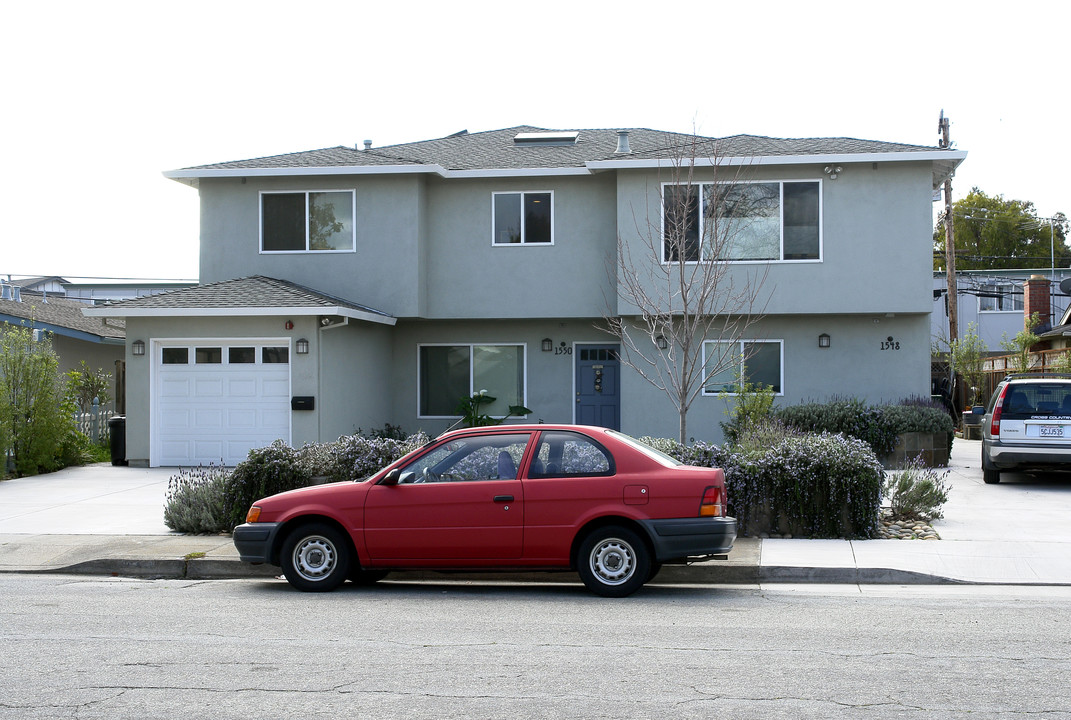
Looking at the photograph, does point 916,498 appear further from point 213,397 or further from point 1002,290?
point 1002,290

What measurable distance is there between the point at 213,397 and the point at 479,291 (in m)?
5.57

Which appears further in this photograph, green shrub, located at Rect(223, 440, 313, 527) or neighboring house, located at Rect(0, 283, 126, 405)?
neighboring house, located at Rect(0, 283, 126, 405)

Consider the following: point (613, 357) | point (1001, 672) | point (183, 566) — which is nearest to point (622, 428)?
point (613, 357)

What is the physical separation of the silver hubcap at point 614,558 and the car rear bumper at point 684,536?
25cm

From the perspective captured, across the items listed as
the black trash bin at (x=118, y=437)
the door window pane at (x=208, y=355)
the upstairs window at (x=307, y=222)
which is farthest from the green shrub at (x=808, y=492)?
the black trash bin at (x=118, y=437)

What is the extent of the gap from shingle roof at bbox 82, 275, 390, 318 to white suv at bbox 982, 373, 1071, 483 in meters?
10.9

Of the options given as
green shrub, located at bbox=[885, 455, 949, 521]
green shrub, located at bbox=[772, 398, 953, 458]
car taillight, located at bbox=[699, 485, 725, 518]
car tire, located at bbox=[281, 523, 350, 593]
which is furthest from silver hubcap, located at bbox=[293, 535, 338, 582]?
green shrub, located at bbox=[772, 398, 953, 458]

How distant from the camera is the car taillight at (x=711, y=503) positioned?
27.9 ft

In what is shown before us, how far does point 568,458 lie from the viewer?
28.9 feet

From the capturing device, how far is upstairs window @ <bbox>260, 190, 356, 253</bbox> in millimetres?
20344

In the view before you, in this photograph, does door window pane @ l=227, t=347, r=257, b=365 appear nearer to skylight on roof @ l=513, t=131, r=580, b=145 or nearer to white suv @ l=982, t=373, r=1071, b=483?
skylight on roof @ l=513, t=131, r=580, b=145

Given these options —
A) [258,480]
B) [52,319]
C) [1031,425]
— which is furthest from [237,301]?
[1031,425]

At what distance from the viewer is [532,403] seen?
21.1m

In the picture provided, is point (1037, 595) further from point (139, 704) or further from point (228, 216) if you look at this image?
point (228, 216)
